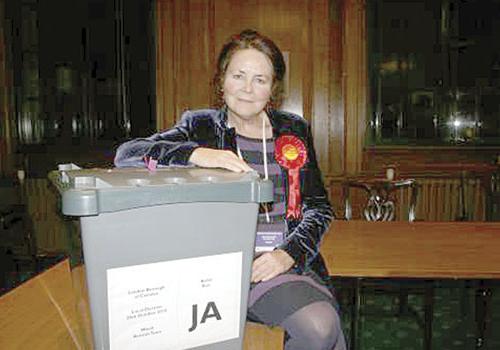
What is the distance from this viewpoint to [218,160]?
0.98 m

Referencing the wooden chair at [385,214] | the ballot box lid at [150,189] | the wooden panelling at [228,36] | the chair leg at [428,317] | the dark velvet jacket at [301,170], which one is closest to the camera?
the ballot box lid at [150,189]

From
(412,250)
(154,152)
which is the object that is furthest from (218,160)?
(412,250)

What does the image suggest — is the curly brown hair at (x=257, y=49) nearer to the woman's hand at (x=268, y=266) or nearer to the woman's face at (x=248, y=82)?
the woman's face at (x=248, y=82)

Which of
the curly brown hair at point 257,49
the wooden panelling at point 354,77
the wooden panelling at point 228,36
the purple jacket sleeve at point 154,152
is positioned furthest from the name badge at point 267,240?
the wooden panelling at point 354,77

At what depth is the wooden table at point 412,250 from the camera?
163 cm

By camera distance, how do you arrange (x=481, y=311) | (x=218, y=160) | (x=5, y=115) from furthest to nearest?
(x=5, y=115) < (x=481, y=311) < (x=218, y=160)

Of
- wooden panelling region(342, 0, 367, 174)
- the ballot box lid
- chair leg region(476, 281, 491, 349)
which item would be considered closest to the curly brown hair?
the ballot box lid

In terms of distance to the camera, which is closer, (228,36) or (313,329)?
(313,329)

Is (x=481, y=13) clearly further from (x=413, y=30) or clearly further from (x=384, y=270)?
(x=384, y=270)

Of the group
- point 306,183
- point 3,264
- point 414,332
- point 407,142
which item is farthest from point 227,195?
point 407,142

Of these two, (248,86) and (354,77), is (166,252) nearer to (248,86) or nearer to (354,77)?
(248,86)

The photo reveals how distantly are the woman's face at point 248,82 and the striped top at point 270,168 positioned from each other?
79 millimetres

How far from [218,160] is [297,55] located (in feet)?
11.8

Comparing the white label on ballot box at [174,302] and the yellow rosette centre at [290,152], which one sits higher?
the yellow rosette centre at [290,152]
